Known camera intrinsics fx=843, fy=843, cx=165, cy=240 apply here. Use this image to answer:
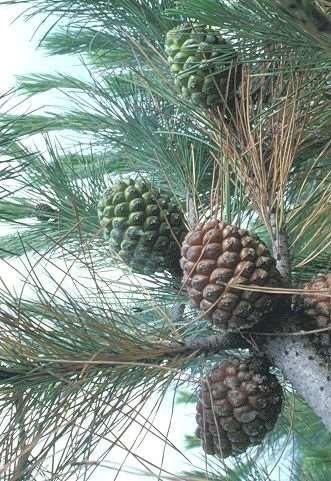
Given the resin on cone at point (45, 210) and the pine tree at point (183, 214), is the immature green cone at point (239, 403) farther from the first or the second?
the resin on cone at point (45, 210)

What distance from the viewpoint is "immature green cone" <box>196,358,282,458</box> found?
1.63 ft

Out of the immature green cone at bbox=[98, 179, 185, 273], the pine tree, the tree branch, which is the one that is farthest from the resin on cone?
the tree branch

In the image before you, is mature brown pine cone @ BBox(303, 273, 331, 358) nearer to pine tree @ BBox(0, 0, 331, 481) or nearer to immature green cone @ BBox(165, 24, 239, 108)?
pine tree @ BBox(0, 0, 331, 481)

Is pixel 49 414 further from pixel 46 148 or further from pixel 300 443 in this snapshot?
pixel 300 443

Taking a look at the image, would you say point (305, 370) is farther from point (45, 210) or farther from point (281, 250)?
point (45, 210)

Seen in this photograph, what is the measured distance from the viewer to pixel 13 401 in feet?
1.58

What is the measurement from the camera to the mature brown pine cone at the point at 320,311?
0.48 metres

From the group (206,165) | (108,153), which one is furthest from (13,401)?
(108,153)

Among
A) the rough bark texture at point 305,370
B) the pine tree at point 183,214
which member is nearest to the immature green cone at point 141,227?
the pine tree at point 183,214

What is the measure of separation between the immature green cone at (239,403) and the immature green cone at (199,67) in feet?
0.60

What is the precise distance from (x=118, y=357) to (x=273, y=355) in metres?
0.09

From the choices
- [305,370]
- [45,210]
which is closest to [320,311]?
[305,370]

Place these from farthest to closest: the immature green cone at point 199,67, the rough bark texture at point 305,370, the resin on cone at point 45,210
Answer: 1. the resin on cone at point 45,210
2. the immature green cone at point 199,67
3. the rough bark texture at point 305,370

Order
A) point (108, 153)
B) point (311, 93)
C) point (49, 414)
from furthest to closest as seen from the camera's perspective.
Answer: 1. point (108, 153)
2. point (311, 93)
3. point (49, 414)
